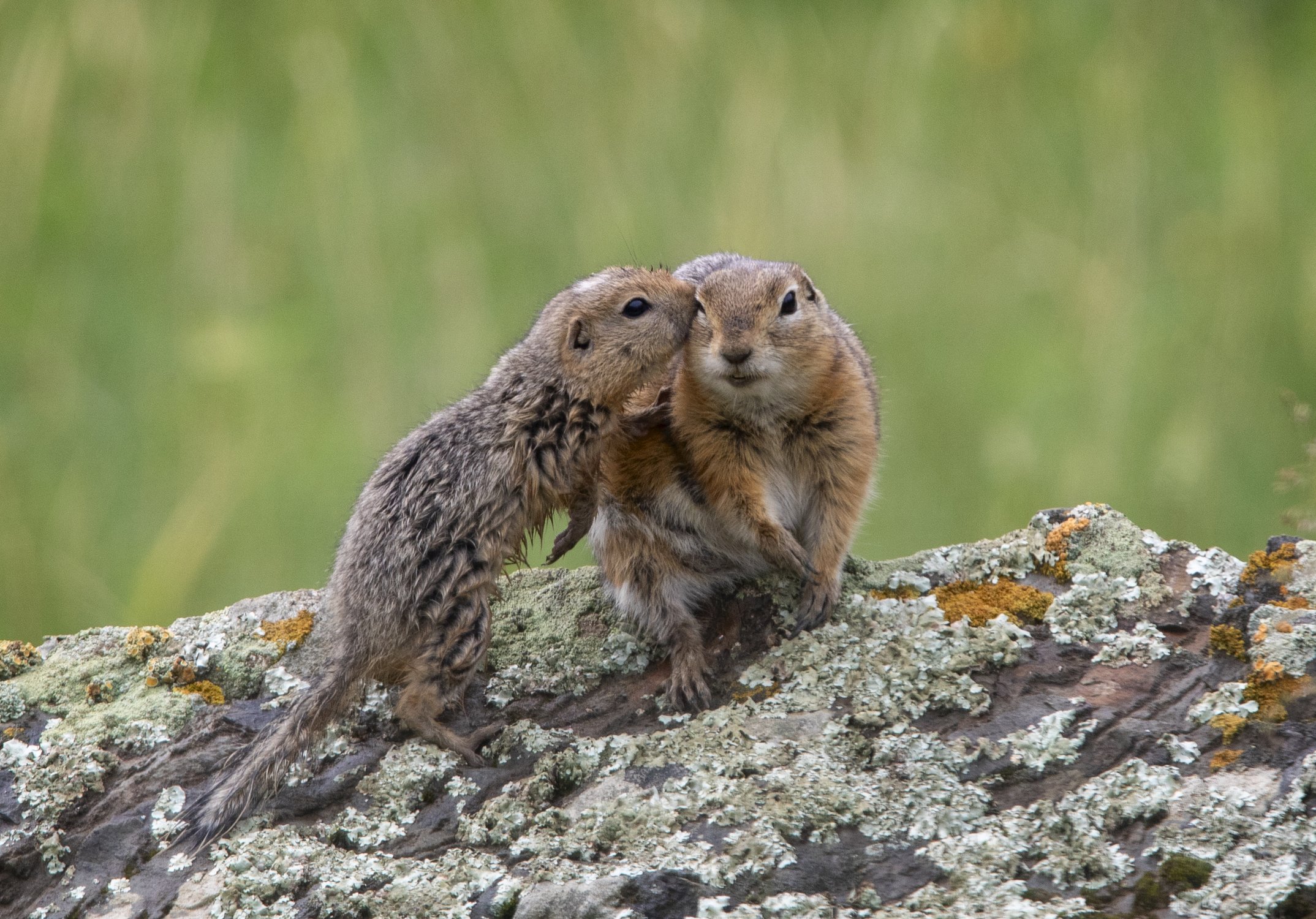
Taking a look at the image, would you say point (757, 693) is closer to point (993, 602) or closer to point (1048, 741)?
point (993, 602)

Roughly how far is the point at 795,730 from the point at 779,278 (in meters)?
1.52

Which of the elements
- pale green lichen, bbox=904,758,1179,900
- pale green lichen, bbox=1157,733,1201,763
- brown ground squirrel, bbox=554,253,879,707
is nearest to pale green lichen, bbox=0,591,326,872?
brown ground squirrel, bbox=554,253,879,707

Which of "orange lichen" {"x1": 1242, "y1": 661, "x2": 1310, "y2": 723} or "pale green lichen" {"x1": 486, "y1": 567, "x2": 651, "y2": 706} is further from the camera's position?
"pale green lichen" {"x1": 486, "y1": 567, "x2": 651, "y2": 706}

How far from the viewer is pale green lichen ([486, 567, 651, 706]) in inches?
160

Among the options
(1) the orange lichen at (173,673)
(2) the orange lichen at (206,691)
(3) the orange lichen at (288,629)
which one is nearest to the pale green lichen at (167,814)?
(2) the orange lichen at (206,691)

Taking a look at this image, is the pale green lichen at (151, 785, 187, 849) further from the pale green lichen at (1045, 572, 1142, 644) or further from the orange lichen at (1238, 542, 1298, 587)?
the orange lichen at (1238, 542, 1298, 587)

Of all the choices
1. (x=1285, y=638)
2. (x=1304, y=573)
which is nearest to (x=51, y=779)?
(x=1285, y=638)

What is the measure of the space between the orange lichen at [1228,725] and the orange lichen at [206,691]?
2.77 meters

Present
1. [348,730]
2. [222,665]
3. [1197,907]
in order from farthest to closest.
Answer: [222,665] < [348,730] < [1197,907]

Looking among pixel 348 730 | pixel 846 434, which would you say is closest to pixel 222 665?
A: pixel 348 730

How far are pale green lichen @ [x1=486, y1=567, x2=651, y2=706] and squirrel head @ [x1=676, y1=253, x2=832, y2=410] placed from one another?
2.60 feet

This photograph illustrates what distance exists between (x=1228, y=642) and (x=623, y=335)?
2.10 m

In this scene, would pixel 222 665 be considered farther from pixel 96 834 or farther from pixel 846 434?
pixel 846 434

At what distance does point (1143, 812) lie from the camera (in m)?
3.08
